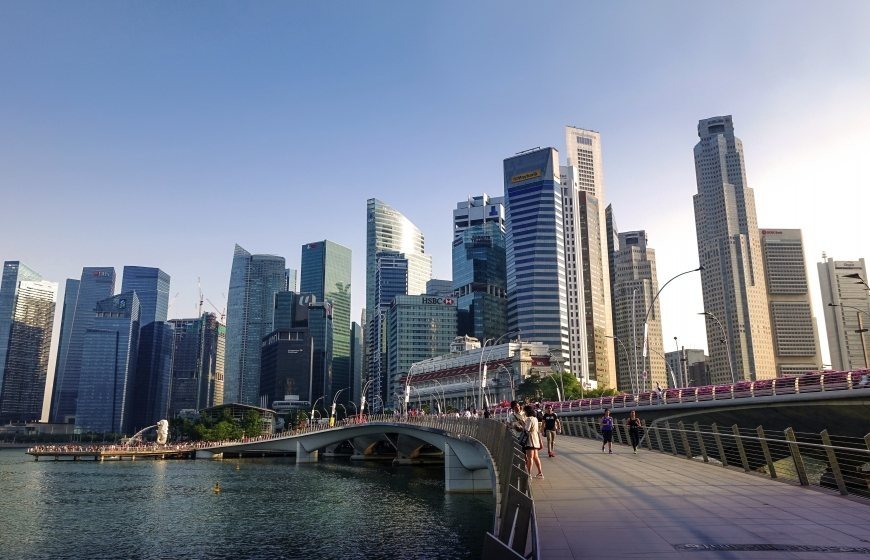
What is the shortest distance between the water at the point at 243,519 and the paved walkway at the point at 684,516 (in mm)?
11543

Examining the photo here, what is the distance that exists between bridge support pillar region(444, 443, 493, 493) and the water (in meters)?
1.44

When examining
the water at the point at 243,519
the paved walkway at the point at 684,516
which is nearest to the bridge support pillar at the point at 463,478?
the water at the point at 243,519

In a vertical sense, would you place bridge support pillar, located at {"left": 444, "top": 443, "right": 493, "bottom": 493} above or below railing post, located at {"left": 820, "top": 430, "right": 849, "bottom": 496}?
below

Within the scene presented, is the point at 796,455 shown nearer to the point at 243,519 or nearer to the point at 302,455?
the point at 243,519

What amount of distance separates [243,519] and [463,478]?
1744 cm

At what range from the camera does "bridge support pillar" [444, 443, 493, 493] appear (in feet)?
163

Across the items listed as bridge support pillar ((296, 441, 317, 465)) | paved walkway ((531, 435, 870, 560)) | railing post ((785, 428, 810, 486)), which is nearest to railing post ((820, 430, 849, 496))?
paved walkway ((531, 435, 870, 560))

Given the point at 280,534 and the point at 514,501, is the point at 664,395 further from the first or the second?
the point at 514,501

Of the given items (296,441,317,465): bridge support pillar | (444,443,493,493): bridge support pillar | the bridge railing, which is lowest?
(296,441,317,465): bridge support pillar

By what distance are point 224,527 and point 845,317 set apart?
661 ft

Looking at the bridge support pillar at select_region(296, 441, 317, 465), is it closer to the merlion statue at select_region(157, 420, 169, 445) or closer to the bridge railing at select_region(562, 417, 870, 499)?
the merlion statue at select_region(157, 420, 169, 445)

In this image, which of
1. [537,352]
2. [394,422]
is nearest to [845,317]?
[537,352]

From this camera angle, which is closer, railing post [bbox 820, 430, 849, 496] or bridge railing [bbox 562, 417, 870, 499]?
railing post [bbox 820, 430, 849, 496]

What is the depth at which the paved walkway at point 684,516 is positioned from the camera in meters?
10.1
